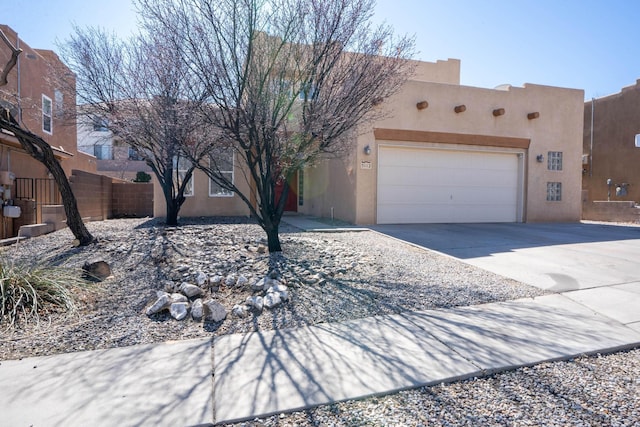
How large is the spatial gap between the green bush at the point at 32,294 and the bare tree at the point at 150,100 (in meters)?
2.66

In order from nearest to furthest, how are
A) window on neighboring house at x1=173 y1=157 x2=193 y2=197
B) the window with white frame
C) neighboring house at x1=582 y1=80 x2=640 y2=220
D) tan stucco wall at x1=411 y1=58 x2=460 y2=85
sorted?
the window with white frame, window on neighboring house at x1=173 y1=157 x2=193 y2=197, tan stucco wall at x1=411 y1=58 x2=460 y2=85, neighboring house at x1=582 y1=80 x2=640 y2=220

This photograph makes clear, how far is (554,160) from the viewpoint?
14.2 m

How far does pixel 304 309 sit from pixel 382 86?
13.7 feet

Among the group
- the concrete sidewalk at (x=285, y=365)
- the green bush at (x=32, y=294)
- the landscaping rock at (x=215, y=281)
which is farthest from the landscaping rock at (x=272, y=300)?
the green bush at (x=32, y=294)

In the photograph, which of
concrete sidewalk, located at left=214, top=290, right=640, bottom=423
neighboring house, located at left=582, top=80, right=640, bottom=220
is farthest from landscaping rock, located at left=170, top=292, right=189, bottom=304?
neighboring house, located at left=582, top=80, right=640, bottom=220

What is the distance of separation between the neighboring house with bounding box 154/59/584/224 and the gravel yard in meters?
3.84

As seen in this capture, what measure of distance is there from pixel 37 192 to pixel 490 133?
14655mm

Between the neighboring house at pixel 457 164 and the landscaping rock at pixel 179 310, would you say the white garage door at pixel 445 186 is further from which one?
the landscaping rock at pixel 179 310

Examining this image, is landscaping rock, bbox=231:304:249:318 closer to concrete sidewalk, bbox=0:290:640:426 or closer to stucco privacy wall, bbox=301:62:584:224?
concrete sidewalk, bbox=0:290:640:426

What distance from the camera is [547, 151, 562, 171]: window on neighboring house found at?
1407 centimetres

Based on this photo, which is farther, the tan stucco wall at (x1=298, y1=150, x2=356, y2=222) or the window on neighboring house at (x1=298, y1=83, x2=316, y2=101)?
the tan stucco wall at (x1=298, y1=150, x2=356, y2=222)

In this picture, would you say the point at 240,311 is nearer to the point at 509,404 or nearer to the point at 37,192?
the point at 509,404

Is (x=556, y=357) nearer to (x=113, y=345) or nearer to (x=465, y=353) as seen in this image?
(x=465, y=353)

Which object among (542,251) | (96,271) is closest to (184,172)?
(96,271)
